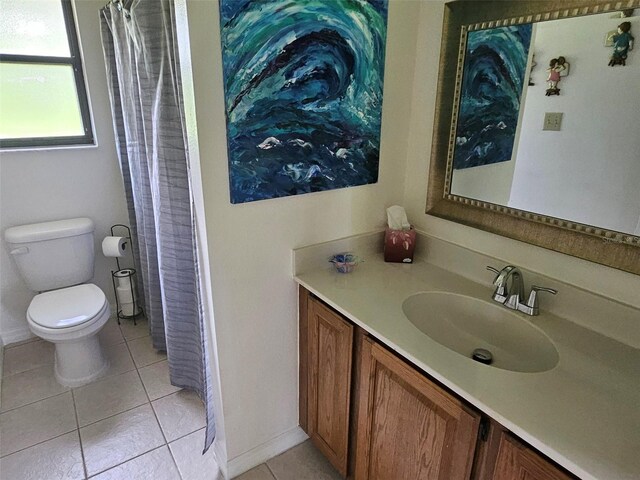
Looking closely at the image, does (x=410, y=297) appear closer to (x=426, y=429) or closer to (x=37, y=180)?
(x=426, y=429)

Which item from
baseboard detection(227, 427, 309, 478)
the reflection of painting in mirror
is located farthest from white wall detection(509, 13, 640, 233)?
baseboard detection(227, 427, 309, 478)

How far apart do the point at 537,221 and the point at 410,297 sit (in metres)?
0.47

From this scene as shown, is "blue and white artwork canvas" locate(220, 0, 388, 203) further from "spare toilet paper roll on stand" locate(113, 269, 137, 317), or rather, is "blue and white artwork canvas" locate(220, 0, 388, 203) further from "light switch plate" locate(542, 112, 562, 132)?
"spare toilet paper roll on stand" locate(113, 269, 137, 317)

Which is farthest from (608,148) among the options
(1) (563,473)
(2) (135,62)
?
(2) (135,62)

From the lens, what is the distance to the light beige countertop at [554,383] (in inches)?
30.6

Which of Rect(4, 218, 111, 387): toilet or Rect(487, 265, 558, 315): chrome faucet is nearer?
Rect(487, 265, 558, 315): chrome faucet

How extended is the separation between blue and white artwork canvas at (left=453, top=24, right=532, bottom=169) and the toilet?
1.98 m

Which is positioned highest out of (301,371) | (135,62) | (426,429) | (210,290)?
(135,62)

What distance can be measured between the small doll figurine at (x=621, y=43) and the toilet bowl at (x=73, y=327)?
236 cm

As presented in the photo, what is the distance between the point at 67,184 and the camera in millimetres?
2400

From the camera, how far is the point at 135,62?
67.8 inches

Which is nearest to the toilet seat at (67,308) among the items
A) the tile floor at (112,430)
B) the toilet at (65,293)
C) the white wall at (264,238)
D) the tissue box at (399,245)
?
the toilet at (65,293)

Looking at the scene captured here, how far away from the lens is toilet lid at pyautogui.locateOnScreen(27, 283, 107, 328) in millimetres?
2006

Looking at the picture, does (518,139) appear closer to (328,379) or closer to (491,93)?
(491,93)
